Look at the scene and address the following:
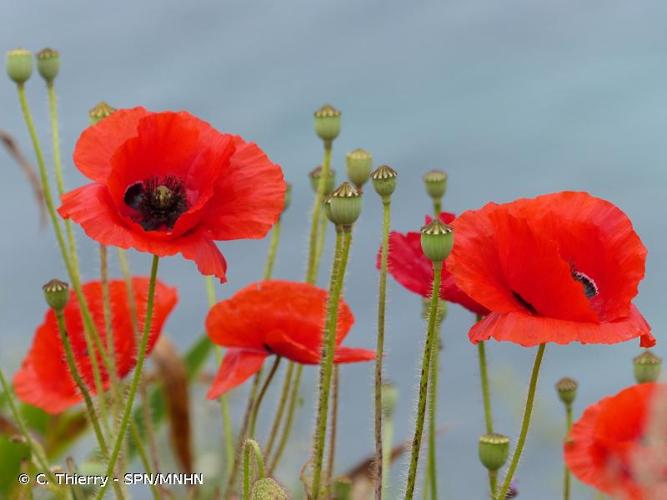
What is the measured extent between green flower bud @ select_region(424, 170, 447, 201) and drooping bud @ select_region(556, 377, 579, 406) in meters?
0.30

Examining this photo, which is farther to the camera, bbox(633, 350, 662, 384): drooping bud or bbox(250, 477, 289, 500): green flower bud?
bbox(633, 350, 662, 384): drooping bud

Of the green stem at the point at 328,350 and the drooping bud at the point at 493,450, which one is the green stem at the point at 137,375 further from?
the drooping bud at the point at 493,450

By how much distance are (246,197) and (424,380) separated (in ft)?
1.07

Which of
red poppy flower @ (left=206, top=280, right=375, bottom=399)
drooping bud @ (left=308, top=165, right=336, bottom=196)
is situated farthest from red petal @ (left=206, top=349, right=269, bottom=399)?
drooping bud @ (left=308, top=165, right=336, bottom=196)

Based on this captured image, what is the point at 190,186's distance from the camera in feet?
5.16

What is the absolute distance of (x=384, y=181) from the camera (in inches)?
57.9

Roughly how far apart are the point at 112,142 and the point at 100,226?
0.45ft

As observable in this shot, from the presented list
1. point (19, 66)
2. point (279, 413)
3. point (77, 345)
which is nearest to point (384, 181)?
point (279, 413)

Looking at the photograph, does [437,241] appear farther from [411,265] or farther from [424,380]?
[411,265]

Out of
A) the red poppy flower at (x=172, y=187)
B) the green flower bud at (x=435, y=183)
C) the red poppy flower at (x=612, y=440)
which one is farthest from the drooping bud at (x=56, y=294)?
the red poppy flower at (x=612, y=440)

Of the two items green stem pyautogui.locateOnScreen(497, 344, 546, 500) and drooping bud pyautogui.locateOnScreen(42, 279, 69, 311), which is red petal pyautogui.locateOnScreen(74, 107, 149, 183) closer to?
drooping bud pyautogui.locateOnScreen(42, 279, 69, 311)

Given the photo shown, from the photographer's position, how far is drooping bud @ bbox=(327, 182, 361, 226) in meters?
1.39

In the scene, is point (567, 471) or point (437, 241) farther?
point (567, 471)

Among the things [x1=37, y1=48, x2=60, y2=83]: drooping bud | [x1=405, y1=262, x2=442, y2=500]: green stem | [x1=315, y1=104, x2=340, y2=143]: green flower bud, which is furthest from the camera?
[x1=37, y1=48, x2=60, y2=83]: drooping bud
